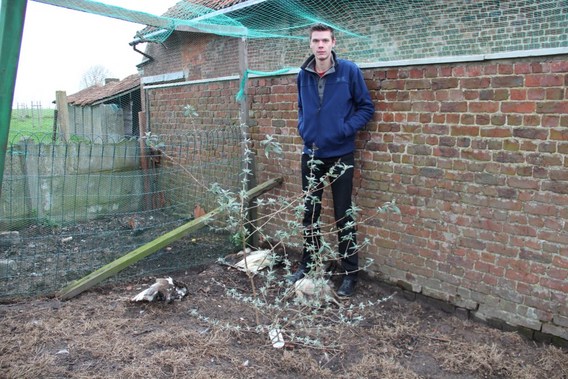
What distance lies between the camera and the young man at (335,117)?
3656 millimetres

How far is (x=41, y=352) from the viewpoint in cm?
298

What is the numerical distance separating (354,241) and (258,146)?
167 centimetres

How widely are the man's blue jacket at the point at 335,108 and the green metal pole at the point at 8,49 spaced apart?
7.22ft

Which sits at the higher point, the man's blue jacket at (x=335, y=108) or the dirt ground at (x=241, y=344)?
the man's blue jacket at (x=335, y=108)

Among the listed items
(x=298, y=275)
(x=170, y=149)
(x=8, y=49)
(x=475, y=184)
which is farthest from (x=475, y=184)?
(x=170, y=149)

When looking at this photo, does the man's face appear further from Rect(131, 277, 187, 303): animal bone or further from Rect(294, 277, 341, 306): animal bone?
Rect(131, 277, 187, 303): animal bone

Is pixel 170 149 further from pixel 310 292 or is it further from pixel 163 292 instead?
pixel 310 292

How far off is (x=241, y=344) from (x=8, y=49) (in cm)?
225

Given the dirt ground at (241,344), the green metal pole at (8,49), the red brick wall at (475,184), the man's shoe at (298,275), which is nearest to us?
the green metal pole at (8,49)

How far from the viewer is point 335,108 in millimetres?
3668

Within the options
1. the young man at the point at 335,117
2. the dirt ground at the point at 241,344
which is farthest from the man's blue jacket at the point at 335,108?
the dirt ground at the point at 241,344

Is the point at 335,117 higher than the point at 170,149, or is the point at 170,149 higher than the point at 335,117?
the point at 335,117

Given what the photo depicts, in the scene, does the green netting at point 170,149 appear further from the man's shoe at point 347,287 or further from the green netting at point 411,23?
the man's shoe at point 347,287

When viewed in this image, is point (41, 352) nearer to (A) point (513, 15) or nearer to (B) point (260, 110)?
(B) point (260, 110)
